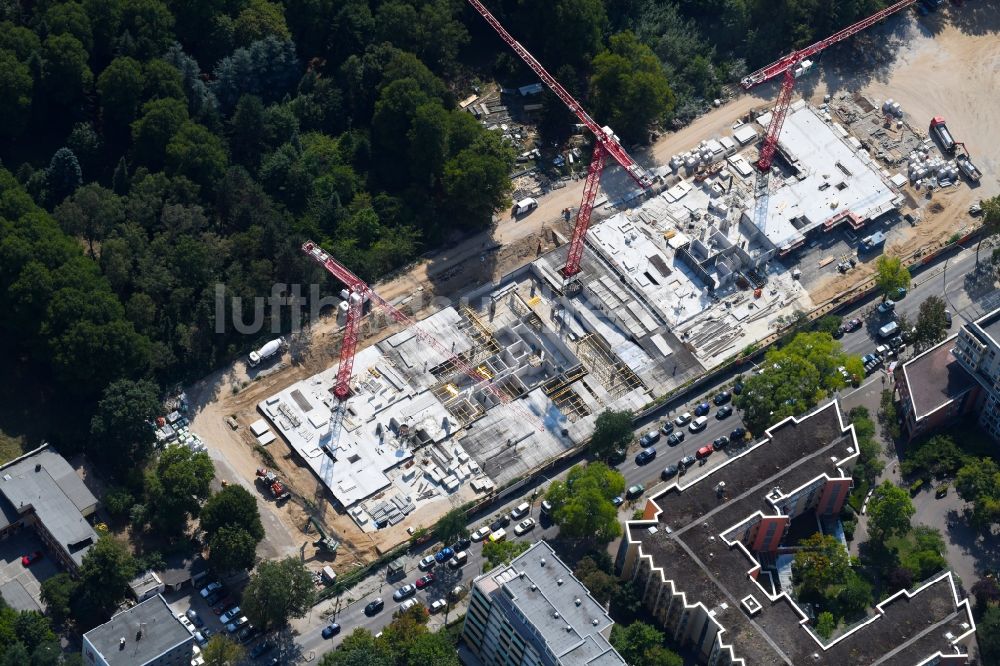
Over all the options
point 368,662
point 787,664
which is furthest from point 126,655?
point 787,664

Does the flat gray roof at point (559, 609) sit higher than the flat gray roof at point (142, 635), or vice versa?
the flat gray roof at point (142, 635)

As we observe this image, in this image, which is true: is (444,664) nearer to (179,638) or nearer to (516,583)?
(516,583)

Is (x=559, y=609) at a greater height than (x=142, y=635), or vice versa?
(x=142, y=635)

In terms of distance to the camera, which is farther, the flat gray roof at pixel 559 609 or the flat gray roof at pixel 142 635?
the flat gray roof at pixel 559 609

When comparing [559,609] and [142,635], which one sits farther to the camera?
[559,609]

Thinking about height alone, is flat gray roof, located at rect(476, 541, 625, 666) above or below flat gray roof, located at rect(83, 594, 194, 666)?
below
